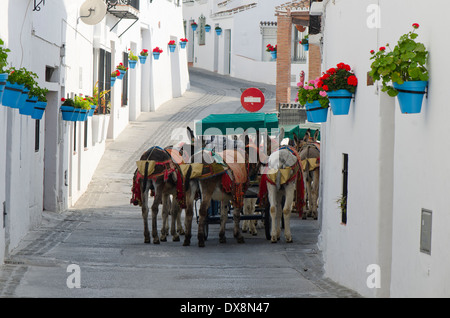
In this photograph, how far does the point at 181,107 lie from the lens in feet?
123

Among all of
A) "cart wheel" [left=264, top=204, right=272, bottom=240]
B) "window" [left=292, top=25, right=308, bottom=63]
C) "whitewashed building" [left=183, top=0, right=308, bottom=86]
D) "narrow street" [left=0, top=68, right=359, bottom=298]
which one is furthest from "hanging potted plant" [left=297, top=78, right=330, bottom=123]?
"window" [left=292, top=25, right=308, bottom=63]

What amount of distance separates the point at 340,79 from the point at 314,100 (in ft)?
4.04

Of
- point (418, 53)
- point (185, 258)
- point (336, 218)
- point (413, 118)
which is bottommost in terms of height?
point (185, 258)

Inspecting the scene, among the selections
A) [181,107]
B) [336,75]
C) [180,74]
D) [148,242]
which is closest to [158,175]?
[148,242]

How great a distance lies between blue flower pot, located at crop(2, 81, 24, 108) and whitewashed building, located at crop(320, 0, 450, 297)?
4130 millimetres

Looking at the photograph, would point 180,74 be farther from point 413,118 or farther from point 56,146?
point 413,118

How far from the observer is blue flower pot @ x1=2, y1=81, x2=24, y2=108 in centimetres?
1029

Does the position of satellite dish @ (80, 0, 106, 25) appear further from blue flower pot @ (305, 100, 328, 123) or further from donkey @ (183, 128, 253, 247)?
blue flower pot @ (305, 100, 328, 123)

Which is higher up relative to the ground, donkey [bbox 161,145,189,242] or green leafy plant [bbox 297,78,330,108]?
green leafy plant [bbox 297,78,330,108]

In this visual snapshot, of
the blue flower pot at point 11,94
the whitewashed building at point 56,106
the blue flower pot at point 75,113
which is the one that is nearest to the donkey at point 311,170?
the blue flower pot at point 75,113

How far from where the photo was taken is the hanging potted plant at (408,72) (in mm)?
6608

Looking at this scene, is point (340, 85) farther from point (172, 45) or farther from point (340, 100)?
point (172, 45)

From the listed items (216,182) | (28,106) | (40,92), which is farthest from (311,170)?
(28,106)
